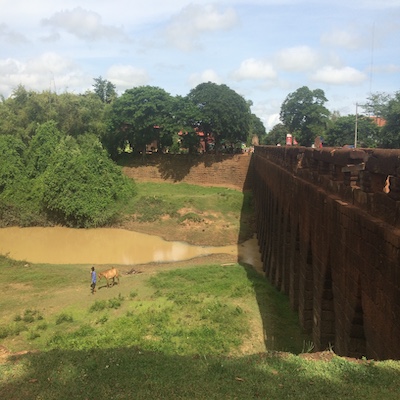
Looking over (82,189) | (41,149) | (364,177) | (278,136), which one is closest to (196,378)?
(364,177)

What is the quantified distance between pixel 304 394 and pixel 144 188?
1343 inches

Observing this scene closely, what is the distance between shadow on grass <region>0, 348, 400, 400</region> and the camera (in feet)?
13.8

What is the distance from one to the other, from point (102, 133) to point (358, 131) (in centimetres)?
2700

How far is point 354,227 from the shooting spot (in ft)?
17.7

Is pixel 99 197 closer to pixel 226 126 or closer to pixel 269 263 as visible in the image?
pixel 226 126

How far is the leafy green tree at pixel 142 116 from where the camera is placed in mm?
37875

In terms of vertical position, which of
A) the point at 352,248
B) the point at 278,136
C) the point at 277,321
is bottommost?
the point at 277,321

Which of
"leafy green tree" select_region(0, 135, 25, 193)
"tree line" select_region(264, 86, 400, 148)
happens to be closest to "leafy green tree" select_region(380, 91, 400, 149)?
"tree line" select_region(264, 86, 400, 148)

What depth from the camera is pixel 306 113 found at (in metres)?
46.8

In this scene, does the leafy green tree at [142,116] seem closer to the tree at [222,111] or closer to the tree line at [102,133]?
the tree line at [102,133]

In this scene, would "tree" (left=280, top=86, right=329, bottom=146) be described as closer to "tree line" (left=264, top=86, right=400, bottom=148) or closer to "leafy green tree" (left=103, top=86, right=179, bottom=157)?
"tree line" (left=264, top=86, right=400, bottom=148)

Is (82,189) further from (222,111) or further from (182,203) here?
(222,111)

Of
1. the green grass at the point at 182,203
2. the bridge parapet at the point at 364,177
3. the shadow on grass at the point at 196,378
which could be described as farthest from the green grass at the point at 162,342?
the green grass at the point at 182,203

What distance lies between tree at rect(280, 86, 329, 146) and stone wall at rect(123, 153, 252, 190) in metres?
12.4
